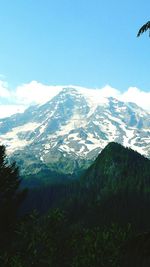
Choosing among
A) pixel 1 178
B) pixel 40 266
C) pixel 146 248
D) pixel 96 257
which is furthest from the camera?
pixel 96 257

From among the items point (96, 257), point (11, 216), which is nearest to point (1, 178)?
point (11, 216)

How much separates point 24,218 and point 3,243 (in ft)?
11.5

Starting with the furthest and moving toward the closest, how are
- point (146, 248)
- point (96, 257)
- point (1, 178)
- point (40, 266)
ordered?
point (96, 257)
point (40, 266)
point (1, 178)
point (146, 248)

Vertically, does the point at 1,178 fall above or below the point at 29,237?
above

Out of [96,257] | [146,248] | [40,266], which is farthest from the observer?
[96,257]

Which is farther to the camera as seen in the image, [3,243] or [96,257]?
[96,257]

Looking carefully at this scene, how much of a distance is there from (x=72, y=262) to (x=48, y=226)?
23.5 feet

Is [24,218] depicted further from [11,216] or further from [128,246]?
[128,246]

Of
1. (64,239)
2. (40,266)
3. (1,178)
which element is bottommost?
(40,266)

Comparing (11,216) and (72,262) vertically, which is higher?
(11,216)

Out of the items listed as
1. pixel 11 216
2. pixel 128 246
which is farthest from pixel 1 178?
pixel 128 246

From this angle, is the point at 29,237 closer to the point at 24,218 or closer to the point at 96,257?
the point at 24,218

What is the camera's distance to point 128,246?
12.6 metres

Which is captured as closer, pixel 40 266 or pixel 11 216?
pixel 11 216
